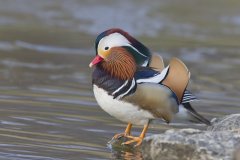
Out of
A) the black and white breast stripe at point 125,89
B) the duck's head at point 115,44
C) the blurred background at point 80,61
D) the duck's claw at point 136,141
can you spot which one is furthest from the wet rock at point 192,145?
the duck's head at point 115,44

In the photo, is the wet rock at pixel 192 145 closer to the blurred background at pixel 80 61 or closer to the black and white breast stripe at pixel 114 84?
the blurred background at pixel 80 61

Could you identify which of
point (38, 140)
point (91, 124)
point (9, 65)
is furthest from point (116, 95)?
point (9, 65)

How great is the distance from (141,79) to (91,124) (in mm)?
1665

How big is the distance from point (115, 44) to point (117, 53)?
0.25 ft

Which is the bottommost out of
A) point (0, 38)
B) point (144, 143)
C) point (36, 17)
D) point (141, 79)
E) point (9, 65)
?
point (144, 143)

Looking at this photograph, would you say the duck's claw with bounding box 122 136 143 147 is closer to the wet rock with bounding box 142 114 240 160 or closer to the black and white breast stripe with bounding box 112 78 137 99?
the wet rock with bounding box 142 114 240 160

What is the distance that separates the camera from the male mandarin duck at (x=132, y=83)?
7.61 metres

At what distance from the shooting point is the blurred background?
8.41 meters

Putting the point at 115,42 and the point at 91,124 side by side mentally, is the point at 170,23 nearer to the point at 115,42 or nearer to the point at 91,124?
the point at 91,124

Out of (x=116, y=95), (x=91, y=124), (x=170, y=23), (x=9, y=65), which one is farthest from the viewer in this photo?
(x=170, y=23)

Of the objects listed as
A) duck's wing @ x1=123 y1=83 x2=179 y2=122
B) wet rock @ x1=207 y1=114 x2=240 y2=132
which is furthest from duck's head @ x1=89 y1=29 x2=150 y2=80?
wet rock @ x1=207 y1=114 x2=240 y2=132

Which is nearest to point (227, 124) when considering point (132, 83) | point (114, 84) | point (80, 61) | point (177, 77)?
point (177, 77)

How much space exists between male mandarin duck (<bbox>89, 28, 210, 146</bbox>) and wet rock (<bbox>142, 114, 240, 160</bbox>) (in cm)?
26

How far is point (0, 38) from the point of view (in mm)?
16141
